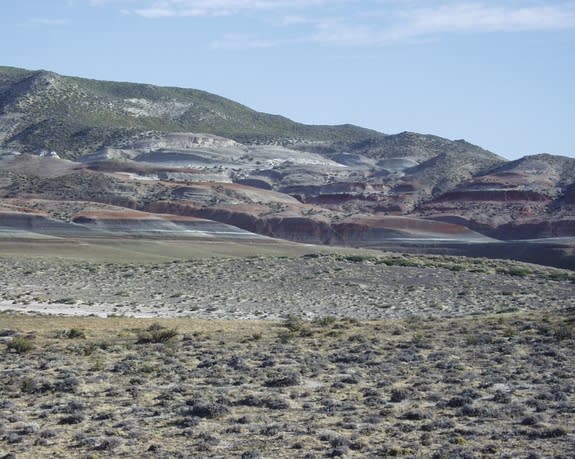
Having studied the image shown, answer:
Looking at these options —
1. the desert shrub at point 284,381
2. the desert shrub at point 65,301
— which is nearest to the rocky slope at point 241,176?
the desert shrub at point 65,301

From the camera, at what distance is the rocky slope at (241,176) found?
93.0m

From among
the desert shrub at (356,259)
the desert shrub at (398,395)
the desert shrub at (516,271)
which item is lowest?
the desert shrub at (398,395)

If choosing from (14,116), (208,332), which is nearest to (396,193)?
(14,116)

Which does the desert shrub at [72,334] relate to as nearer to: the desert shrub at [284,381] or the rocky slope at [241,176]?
the desert shrub at [284,381]

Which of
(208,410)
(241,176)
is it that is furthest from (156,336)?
(241,176)

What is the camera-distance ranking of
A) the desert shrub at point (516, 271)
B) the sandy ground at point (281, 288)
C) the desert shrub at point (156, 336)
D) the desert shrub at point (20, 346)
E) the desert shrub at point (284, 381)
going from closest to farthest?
the desert shrub at point (284, 381) → the desert shrub at point (20, 346) → the desert shrub at point (156, 336) → the sandy ground at point (281, 288) → the desert shrub at point (516, 271)

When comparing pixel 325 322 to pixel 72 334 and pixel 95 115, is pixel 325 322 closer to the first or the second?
pixel 72 334

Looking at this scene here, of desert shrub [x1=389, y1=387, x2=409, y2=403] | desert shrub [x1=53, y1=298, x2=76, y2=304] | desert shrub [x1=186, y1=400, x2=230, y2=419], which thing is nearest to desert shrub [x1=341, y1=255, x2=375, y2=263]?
desert shrub [x1=53, y1=298, x2=76, y2=304]

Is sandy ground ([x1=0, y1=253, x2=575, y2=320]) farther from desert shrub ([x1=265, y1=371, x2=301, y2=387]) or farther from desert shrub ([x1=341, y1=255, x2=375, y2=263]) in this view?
desert shrub ([x1=265, y1=371, x2=301, y2=387])

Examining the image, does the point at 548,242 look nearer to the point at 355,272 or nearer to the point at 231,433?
the point at 355,272

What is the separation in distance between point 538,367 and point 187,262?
3500 centimetres

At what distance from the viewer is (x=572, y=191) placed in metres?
109

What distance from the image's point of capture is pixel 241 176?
5310 inches

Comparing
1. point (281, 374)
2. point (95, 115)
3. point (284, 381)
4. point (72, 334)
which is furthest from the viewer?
point (95, 115)
